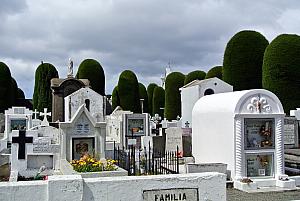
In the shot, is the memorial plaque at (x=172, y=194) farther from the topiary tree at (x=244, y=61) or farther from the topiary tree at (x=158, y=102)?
the topiary tree at (x=158, y=102)

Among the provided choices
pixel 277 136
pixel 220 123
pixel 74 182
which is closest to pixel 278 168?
pixel 277 136

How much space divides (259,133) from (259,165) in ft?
3.09

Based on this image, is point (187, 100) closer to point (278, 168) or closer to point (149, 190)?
point (278, 168)

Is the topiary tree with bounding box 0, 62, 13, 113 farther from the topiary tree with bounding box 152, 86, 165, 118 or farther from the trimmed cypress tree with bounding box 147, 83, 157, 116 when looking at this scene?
the trimmed cypress tree with bounding box 147, 83, 157, 116

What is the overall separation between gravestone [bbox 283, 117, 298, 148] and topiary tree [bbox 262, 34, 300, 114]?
647 cm

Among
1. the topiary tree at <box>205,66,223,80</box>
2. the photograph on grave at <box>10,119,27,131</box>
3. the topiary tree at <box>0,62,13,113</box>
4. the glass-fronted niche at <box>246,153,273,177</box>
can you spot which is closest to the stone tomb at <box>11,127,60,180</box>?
the glass-fronted niche at <box>246,153,273,177</box>

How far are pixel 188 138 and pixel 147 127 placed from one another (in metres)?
3.57

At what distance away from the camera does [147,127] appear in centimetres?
2009

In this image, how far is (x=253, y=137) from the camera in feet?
36.3

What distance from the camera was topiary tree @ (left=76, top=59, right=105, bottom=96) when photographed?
139 feet

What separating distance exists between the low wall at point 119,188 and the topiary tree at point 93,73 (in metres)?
37.2

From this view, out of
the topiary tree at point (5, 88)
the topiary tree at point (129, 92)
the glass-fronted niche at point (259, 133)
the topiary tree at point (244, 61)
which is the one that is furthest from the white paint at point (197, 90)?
the topiary tree at point (5, 88)

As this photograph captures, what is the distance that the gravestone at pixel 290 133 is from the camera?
56.6 feet

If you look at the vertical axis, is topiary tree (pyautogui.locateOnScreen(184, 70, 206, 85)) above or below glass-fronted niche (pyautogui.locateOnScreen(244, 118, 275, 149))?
above
